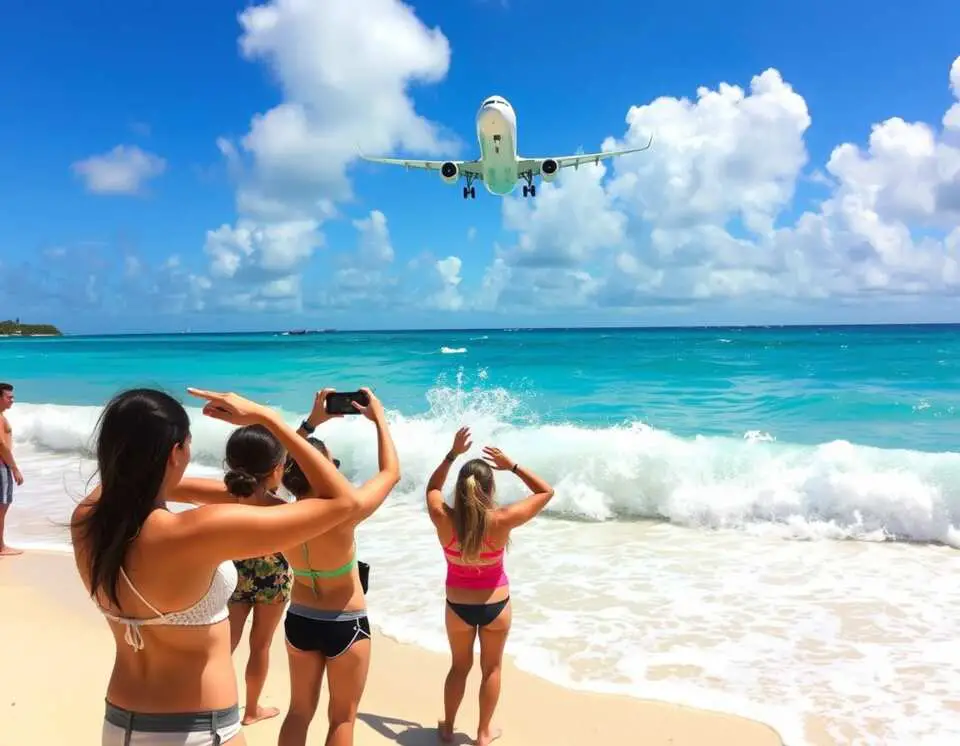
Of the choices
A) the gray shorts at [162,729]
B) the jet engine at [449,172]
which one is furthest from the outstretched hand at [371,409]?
the jet engine at [449,172]

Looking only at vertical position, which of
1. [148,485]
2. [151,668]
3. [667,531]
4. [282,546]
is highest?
[148,485]

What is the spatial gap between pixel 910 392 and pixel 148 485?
27.2m

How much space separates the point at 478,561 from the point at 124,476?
2554 mm

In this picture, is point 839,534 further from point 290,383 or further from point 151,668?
A: point 290,383

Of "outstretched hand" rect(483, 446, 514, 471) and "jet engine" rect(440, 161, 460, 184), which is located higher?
"jet engine" rect(440, 161, 460, 184)

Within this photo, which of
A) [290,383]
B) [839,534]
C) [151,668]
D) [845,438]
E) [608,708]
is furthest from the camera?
[290,383]

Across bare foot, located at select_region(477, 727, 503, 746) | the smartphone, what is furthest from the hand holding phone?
bare foot, located at select_region(477, 727, 503, 746)

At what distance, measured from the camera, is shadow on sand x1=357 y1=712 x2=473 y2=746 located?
171 inches

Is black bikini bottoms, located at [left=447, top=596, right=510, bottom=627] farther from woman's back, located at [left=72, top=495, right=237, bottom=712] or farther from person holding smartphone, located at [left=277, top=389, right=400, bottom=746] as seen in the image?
woman's back, located at [left=72, top=495, right=237, bottom=712]

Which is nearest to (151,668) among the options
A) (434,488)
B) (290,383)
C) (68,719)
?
(434,488)

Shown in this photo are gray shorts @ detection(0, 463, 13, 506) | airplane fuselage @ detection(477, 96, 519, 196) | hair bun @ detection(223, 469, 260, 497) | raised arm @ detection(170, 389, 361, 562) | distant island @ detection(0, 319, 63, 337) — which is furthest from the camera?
distant island @ detection(0, 319, 63, 337)

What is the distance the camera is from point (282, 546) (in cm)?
190

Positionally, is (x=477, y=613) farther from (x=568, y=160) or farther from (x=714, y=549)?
(x=568, y=160)

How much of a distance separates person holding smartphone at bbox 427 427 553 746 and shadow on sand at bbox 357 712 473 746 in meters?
0.21
